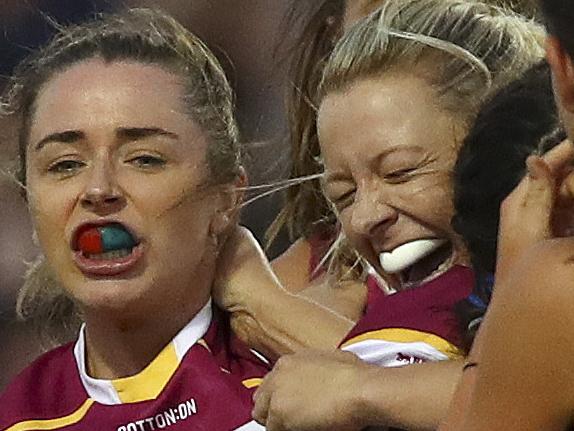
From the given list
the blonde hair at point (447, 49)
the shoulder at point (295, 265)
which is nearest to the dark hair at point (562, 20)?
the blonde hair at point (447, 49)

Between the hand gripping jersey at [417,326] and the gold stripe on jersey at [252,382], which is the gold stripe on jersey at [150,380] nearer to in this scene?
the gold stripe on jersey at [252,382]

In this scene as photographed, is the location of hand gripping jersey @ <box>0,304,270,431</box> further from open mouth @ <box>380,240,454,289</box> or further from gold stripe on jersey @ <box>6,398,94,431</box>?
open mouth @ <box>380,240,454,289</box>

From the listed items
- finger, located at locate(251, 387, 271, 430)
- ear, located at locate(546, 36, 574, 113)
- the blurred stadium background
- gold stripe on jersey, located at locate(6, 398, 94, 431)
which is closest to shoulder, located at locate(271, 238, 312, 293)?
the blurred stadium background

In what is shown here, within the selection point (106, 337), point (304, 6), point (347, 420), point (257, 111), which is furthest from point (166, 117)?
point (257, 111)

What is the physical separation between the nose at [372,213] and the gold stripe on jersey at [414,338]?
0.09 m

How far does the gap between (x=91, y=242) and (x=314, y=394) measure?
0.27 m

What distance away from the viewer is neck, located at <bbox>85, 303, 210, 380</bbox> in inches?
50.6

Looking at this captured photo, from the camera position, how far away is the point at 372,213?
1153 mm

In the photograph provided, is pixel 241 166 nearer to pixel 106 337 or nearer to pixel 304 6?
pixel 106 337

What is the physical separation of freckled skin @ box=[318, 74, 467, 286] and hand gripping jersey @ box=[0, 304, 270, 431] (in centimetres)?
18

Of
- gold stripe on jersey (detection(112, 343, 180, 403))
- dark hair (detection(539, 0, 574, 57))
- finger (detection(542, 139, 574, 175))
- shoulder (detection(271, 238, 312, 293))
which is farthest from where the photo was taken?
shoulder (detection(271, 238, 312, 293))

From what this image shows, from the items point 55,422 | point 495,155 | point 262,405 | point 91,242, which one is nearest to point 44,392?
point 55,422

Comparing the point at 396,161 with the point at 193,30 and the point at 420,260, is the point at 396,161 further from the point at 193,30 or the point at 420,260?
the point at 193,30

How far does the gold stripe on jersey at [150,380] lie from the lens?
4.18ft
